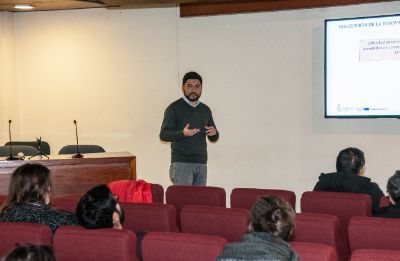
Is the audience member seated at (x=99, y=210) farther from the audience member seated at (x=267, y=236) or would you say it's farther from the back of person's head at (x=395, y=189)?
the back of person's head at (x=395, y=189)

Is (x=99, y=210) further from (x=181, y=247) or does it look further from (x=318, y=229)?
(x=318, y=229)

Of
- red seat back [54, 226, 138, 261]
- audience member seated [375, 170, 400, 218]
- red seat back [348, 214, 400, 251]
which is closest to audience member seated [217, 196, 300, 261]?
red seat back [54, 226, 138, 261]

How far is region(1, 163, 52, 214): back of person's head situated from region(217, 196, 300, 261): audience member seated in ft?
4.93

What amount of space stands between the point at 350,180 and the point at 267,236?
2.27 meters

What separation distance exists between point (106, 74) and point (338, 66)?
325 centimetres

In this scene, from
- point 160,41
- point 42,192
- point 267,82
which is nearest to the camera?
point 42,192

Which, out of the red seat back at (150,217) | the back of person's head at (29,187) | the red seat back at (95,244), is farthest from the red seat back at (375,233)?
the back of person's head at (29,187)

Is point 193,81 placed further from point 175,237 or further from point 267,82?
point 175,237

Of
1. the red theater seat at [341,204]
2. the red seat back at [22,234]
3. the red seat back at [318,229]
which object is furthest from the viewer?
the red theater seat at [341,204]

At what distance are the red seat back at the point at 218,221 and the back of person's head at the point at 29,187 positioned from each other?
0.86 metres

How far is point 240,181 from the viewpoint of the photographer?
7.64 meters

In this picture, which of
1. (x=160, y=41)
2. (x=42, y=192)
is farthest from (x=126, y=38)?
(x=42, y=192)

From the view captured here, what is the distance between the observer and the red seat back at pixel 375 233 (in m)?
3.14

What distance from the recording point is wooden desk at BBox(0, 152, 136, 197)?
585 centimetres
